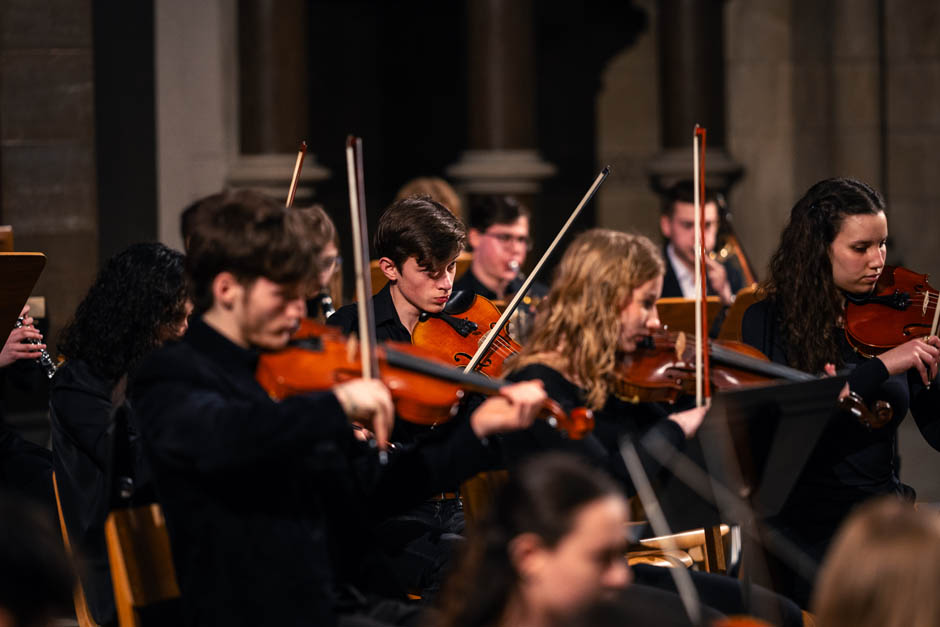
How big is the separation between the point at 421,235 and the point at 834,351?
1142mm

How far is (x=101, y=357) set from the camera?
3.43 meters

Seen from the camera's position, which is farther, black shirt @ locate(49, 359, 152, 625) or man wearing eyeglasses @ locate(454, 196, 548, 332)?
man wearing eyeglasses @ locate(454, 196, 548, 332)

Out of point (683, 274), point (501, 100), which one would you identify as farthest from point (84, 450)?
point (501, 100)

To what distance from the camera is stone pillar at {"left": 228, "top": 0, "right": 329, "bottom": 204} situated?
22.7 ft

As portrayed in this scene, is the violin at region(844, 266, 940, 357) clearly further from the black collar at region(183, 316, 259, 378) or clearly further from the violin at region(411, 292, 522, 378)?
the black collar at region(183, 316, 259, 378)

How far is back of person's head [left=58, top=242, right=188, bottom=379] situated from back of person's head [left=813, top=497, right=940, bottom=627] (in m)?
2.15

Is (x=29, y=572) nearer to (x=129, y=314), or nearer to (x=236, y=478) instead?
(x=236, y=478)

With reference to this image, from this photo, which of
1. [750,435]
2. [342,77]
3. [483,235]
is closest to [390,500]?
[750,435]

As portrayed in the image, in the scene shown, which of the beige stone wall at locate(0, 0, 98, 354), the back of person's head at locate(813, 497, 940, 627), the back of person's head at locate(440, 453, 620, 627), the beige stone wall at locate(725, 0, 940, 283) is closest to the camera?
the back of person's head at locate(813, 497, 940, 627)

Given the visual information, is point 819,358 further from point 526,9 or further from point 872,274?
point 526,9

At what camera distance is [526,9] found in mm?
7160

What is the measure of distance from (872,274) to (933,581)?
1.94 m

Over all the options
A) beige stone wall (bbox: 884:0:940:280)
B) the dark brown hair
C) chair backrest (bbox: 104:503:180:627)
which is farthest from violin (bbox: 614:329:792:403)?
beige stone wall (bbox: 884:0:940:280)

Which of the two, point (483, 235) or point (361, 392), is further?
point (483, 235)
